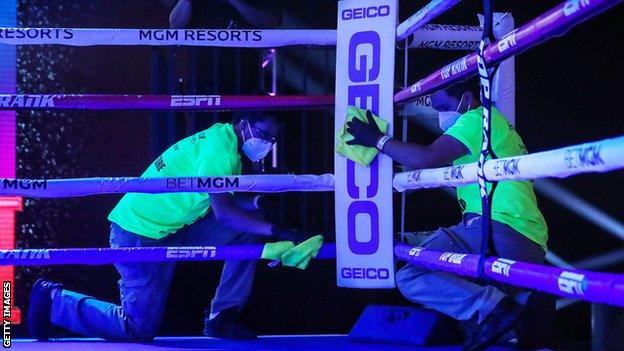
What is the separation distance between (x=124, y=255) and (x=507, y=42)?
5.43 ft

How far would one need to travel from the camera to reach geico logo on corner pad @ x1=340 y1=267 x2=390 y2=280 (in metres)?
3.18

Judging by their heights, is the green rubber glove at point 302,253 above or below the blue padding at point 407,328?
above

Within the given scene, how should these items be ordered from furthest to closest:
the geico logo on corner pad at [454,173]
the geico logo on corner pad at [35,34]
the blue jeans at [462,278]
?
the geico logo on corner pad at [35,34] → the blue jeans at [462,278] → the geico logo on corner pad at [454,173]

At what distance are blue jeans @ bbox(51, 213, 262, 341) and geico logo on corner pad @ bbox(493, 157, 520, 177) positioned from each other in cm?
161

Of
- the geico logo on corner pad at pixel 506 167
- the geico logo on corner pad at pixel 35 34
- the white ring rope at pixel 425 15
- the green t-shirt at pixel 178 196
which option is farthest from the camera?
the green t-shirt at pixel 178 196

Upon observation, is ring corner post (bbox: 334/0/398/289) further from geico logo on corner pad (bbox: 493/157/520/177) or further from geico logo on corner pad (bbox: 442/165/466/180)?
geico logo on corner pad (bbox: 493/157/520/177)

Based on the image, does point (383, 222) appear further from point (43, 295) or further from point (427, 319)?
point (43, 295)

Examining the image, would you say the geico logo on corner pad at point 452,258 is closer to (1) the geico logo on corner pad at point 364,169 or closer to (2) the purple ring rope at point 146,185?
(1) the geico logo on corner pad at point 364,169

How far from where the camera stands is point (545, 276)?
72.6 inches

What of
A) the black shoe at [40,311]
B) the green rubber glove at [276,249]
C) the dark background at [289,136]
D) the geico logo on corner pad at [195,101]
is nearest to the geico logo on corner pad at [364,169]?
the green rubber glove at [276,249]

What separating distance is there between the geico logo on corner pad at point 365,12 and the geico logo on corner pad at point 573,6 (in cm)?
144

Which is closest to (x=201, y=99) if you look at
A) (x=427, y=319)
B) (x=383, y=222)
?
(x=383, y=222)

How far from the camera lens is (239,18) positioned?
4176mm

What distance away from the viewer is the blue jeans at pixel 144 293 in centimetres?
347
